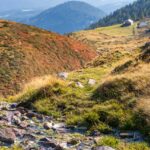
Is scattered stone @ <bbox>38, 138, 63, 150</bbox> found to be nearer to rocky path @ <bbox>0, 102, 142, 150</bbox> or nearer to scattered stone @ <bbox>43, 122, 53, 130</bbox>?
rocky path @ <bbox>0, 102, 142, 150</bbox>

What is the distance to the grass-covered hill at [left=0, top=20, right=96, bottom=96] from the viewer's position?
30375mm

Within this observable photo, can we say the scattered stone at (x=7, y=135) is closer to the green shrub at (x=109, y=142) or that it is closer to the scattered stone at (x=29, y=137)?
the scattered stone at (x=29, y=137)

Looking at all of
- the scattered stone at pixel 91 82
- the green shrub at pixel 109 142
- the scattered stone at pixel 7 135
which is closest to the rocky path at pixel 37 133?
the scattered stone at pixel 7 135

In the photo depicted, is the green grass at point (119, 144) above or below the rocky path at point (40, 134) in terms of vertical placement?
below

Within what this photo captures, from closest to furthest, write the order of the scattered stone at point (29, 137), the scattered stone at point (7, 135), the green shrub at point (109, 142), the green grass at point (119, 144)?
the green grass at point (119, 144) → the green shrub at point (109, 142) → the scattered stone at point (7, 135) → the scattered stone at point (29, 137)

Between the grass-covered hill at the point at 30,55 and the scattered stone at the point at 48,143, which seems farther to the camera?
the grass-covered hill at the point at 30,55

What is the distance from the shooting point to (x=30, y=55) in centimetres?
3444

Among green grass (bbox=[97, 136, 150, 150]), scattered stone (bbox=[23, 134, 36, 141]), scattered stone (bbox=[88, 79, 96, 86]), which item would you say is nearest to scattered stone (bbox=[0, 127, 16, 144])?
scattered stone (bbox=[23, 134, 36, 141])

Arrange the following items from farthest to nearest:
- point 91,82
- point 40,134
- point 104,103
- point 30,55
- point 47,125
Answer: point 30,55
point 91,82
point 104,103
point 47,125
point 40,134

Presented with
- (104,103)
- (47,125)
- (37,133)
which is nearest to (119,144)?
(37,133)

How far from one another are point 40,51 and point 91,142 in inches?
942

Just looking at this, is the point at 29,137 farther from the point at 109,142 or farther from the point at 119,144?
the point at 119,144

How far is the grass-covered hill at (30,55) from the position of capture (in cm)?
3038

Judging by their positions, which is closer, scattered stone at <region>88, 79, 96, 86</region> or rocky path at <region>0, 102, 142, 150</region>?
rocky path at <region>0, 102, 142, 150</region>
